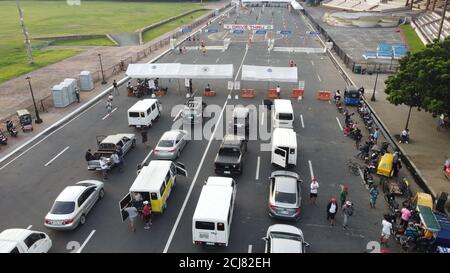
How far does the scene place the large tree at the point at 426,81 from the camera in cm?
2538

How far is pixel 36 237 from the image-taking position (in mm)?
15883

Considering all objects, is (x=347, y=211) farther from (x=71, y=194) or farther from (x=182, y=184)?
(x=71, y=194)

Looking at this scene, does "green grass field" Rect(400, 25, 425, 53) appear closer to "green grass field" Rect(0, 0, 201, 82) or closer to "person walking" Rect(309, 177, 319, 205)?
"person walking" Rect(309, 177, 319, 205)

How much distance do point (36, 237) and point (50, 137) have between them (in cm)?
1578

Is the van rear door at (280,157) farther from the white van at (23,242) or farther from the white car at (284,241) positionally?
the white van at (23,242)

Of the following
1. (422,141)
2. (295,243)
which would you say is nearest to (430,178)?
(422,141)

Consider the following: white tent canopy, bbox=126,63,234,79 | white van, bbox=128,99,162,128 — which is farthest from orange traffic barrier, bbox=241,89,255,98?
white van, bbox=128,99,162,128

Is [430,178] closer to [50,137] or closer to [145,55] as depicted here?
[50,137]

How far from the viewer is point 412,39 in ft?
235

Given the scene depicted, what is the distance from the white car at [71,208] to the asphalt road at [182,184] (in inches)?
22.6

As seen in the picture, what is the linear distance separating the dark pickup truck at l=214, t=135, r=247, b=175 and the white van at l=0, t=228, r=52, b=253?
10.7 metres

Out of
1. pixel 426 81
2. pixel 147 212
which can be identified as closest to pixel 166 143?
pixel 147 212

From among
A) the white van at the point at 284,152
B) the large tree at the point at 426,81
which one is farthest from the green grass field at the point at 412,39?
the white van at the point at 284,152

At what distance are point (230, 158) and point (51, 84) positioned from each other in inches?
1232
